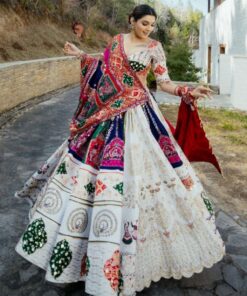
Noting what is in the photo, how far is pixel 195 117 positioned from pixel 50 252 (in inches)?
56.5

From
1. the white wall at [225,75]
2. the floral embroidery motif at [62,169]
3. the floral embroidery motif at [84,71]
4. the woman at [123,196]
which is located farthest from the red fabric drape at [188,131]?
the white wall at [225,75]

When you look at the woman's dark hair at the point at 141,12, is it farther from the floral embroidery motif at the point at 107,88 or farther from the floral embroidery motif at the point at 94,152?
the floral embroidery motif at the point at 94,152

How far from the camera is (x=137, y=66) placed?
309 cm

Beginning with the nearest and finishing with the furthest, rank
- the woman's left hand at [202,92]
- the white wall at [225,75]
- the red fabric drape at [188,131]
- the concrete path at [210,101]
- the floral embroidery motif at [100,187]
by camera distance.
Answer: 1. the floral embroidery motif at [100,187]
2. the woman's left hand at [202,92]
3. the red fabric drape at [188,131]
4. the concrete path at [210,101]
5. the white wall at [225,75]

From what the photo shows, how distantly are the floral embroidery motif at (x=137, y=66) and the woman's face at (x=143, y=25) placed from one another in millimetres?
208

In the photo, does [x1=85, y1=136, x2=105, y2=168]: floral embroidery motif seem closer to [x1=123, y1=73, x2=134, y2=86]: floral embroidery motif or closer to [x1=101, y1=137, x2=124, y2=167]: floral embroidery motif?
[x1=101, y1=137, x2=124, y2=167]: floral embroidery motif

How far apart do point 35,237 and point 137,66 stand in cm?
140

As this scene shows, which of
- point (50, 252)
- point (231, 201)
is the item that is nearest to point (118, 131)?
point (50, 252)

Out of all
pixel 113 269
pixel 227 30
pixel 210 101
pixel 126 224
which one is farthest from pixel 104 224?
pixel 227 30

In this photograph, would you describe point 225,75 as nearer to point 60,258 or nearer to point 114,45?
point 114,45

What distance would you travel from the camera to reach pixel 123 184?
2.84 meters

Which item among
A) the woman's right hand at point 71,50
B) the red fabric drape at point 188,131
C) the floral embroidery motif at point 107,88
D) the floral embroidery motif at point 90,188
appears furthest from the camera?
the woman's right hand at point 71,50

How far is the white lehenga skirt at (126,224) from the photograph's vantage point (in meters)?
2.74

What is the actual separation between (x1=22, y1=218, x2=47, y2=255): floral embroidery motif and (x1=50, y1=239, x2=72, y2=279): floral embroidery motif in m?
0.15
